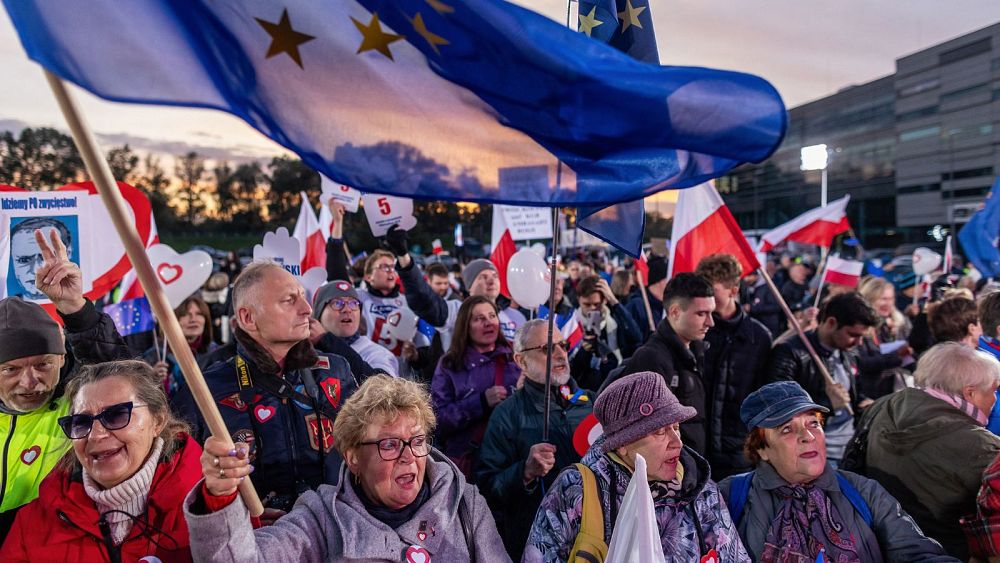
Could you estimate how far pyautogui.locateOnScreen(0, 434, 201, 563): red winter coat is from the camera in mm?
2531

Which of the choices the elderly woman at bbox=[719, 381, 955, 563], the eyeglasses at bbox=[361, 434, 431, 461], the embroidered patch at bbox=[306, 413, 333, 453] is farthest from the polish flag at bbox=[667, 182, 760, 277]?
the eyeglasses at bbox=[361, 434, 431, 461]

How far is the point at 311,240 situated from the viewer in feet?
27.9

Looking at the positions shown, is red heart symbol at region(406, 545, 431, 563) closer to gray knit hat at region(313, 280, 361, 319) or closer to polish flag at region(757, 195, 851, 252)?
gray knit hat at region(313, 280, 361, 319)

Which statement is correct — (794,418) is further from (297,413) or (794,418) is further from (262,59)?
(262,59)

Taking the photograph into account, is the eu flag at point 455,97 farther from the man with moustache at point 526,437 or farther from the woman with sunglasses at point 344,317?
the woman with sunglasses at point 344,317

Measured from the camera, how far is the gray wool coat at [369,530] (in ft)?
8.00

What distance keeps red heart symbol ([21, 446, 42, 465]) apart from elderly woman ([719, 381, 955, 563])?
284cm

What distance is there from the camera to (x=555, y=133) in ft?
8.50

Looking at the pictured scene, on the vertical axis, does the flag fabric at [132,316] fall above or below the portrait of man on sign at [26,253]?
below

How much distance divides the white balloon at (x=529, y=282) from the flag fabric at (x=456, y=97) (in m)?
3.99

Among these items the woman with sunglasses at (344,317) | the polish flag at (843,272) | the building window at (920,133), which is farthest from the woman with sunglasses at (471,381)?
the building window at (920,133)

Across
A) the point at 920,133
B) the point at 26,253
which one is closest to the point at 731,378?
the point at 26,253

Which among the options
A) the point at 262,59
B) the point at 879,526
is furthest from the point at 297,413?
the point at 879,526

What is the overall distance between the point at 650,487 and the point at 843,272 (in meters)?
6.97
